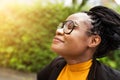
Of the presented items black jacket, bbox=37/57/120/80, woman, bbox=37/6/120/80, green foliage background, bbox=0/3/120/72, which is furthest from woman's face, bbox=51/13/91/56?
green foliage background, bbox=0/3/120/72

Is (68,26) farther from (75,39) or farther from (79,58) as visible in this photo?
(79,58)

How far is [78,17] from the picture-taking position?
3.02m

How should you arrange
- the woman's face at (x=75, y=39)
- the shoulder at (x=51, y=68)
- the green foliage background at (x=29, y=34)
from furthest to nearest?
the green foliage background at (x=29, y=34), the shoulder at (x=51, y=68), the woman's face at (x=75, y=39)

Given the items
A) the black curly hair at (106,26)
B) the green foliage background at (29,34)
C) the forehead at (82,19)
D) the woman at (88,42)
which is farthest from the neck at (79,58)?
the green foliage background at (29,34)

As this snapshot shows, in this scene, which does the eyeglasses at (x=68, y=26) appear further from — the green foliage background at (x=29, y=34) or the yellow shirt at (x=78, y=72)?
the green foliage background at (x=29, y=34)

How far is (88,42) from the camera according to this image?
118 inches

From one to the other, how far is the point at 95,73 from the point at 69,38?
1.00ft

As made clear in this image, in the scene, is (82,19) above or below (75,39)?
above

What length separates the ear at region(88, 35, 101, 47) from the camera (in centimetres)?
301

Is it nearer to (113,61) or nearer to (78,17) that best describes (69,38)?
(78,17)

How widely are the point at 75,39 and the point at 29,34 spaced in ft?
18.7

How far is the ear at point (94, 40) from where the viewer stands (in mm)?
3012

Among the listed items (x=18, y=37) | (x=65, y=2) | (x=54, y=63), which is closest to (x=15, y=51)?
(x=18, y=37)

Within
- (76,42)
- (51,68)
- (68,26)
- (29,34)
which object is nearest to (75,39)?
(76,42)
